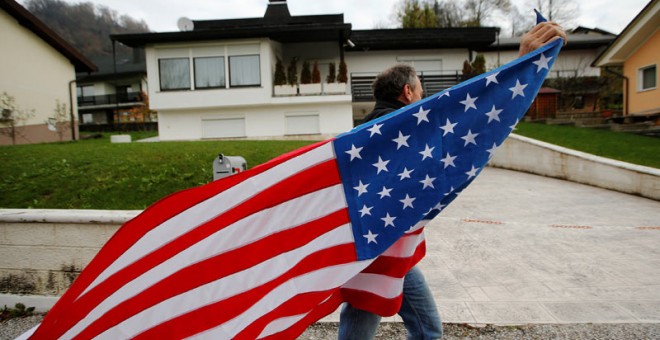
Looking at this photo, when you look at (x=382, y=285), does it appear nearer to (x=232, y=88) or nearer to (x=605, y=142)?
(x=605, y=142)

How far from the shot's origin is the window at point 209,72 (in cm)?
2208

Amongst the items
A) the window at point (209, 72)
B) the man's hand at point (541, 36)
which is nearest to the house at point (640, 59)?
the window at point (209, 72)

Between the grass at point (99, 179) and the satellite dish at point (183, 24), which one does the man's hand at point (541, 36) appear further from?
the satellite dish at point (183, 24)

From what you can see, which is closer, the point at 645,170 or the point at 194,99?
the point at 645,170

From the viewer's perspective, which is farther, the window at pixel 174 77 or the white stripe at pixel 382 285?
the window at pixel 174 77

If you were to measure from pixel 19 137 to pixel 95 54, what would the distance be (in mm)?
48850

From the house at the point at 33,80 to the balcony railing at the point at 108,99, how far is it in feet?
111

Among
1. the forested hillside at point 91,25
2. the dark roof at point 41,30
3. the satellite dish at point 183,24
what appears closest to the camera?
the dark roof at point 41,30

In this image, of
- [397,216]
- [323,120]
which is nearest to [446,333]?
[397,216]

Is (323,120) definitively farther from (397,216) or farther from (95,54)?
(95,54)

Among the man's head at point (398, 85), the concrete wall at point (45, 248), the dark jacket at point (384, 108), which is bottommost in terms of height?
the concrete wall at point (45, 248)

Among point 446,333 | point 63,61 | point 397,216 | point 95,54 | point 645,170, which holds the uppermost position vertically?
point 95,54

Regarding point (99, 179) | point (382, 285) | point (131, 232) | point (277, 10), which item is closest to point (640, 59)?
point (277, 10)

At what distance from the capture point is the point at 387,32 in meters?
26.2
